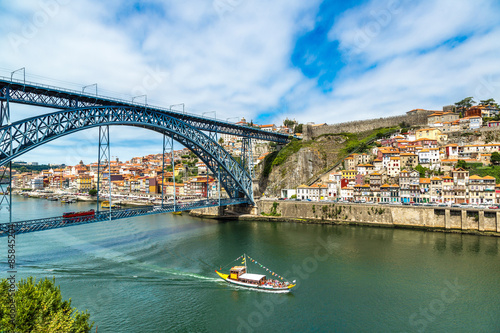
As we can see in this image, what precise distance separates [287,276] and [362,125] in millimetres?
41923

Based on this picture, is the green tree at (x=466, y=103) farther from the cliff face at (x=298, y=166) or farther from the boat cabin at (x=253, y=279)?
the boat cabin at (x=253, y=279)

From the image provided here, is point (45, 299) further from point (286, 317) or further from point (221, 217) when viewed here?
point (221, 217)

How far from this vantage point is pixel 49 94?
17.7 m

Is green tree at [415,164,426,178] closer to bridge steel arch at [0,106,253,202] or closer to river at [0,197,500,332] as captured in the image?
river at [0,197,500,332]

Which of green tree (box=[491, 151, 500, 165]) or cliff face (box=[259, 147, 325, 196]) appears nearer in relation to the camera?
green tree (box=[491, 151, 500, 165])

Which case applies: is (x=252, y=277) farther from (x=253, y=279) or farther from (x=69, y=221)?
(x=69, y=221)

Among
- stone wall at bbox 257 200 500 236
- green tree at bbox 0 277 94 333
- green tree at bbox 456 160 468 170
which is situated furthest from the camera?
green tree at bbox 456 160 468 170

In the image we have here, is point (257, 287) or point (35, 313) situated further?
point (257, 287)

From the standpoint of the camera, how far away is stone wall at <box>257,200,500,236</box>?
78.2 ft

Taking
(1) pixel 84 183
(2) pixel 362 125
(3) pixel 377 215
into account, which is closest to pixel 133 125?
(3) pixel 377 215

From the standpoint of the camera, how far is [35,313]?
7363 mm

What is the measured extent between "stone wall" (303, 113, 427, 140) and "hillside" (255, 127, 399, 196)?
8.05 ft

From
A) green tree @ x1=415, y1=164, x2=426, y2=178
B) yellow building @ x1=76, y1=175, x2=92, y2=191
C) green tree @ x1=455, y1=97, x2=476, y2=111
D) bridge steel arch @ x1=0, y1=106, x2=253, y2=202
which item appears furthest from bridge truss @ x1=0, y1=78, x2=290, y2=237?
yellow building @ x1=76, y1=175, x2=92, y2=191

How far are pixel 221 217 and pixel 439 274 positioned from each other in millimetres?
22785
